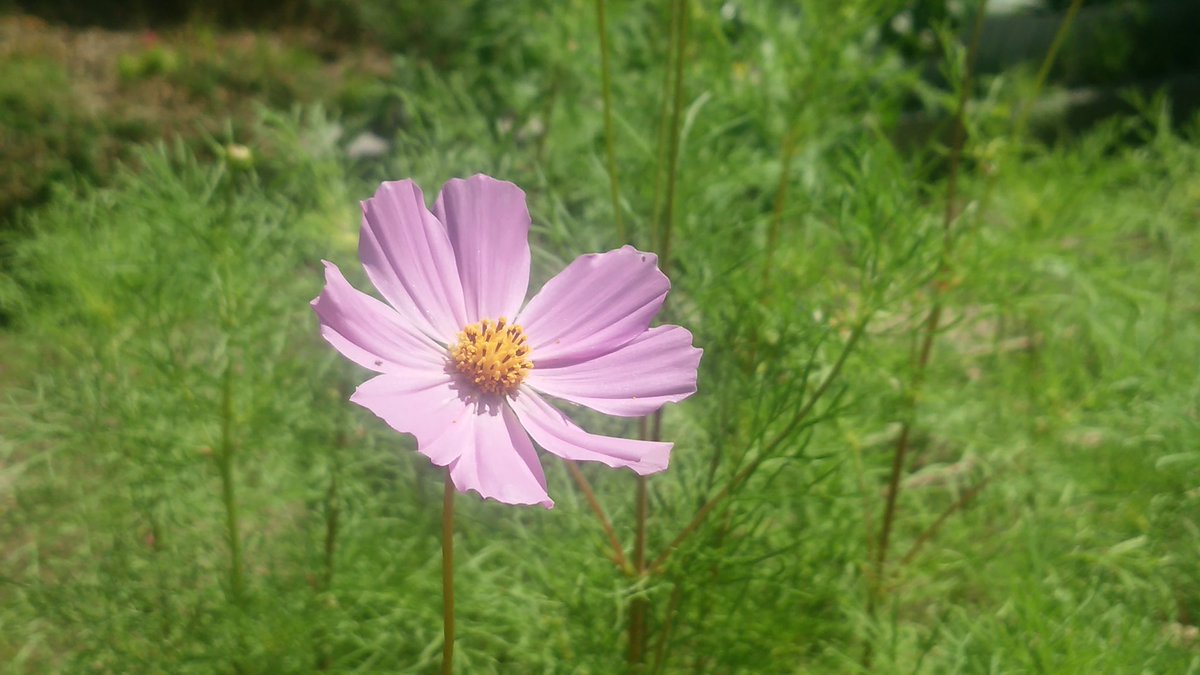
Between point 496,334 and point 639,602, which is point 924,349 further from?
point 496,334

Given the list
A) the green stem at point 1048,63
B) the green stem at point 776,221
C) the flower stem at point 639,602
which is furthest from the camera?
the green stem at point 776,221

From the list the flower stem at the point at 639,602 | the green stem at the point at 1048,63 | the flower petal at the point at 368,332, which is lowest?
the flower stem at the point at 639,602

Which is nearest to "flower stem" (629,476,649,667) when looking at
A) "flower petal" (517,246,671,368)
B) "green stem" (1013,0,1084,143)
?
"flower petal" (517,246,671,368)

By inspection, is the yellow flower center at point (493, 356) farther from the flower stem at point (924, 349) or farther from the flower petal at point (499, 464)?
the flower stem at point (924, 349)

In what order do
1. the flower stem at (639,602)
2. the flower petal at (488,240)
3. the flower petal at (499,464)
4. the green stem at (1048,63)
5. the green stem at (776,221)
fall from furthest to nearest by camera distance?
the green stem at (776,221) < the green stem at (1048,63) < the flower stem at (639,602) < the flower petal at (488,240) < the flower petal at (499,464)

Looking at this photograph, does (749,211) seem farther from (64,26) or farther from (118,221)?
(64,26)

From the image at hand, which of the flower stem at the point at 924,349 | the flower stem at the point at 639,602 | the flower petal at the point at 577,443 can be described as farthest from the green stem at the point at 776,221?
the flower petal at the point at 577,443
